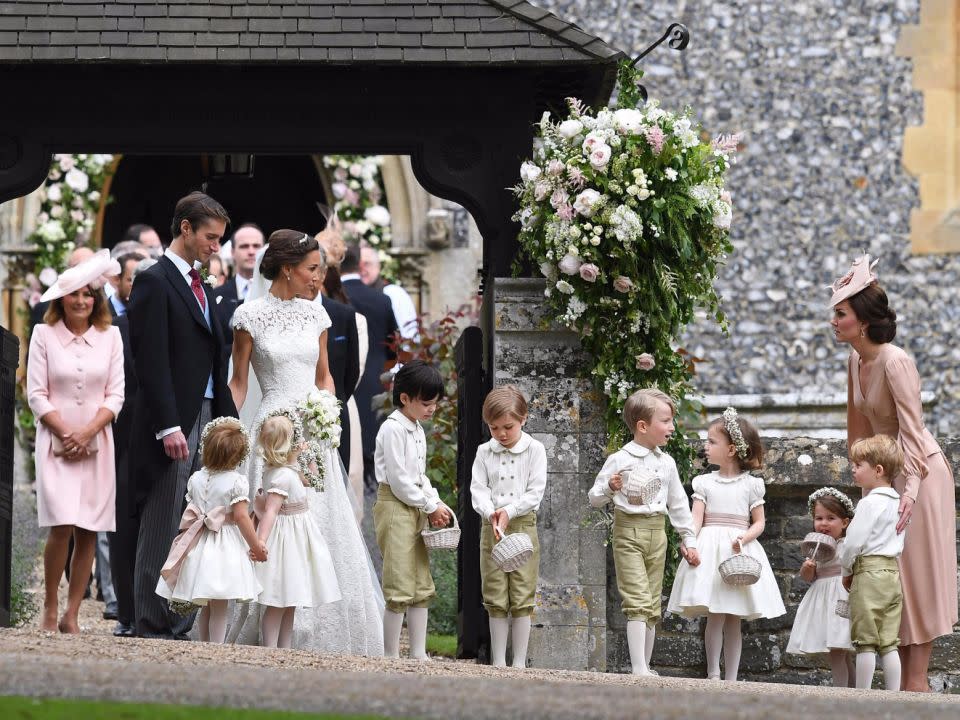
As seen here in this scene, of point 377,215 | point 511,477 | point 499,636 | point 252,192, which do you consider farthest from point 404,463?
point 252,192

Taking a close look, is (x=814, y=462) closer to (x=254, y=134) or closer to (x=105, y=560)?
(x=254, y=134)

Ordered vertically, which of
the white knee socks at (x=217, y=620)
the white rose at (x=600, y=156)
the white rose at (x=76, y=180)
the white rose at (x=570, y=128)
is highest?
the white rose at (x=76, y=180)

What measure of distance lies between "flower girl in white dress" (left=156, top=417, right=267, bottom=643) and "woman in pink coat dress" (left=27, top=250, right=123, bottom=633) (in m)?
0.65

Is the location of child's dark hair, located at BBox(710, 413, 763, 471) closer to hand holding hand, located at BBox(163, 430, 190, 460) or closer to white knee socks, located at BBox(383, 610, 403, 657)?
white knee socks, located at BBox(383, 610, 403, 657)

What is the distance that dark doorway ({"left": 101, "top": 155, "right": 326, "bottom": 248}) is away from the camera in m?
17.3

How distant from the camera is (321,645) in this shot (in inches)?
329

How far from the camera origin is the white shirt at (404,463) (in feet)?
26.7

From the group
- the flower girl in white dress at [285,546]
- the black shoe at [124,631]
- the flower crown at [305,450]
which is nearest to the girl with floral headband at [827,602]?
the flower girl in white dress at [285,546]

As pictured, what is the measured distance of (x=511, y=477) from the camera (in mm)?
8117

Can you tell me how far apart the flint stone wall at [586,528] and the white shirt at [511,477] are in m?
0.47

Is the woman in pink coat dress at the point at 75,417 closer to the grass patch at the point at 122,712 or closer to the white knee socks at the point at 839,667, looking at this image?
the white knee socks at the point at 839,667

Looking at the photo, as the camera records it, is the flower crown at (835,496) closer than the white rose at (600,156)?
No

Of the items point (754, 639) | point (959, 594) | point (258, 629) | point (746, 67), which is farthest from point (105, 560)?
point (746, 67)

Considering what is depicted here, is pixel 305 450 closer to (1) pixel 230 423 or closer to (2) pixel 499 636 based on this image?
(1) pixel 230 423
